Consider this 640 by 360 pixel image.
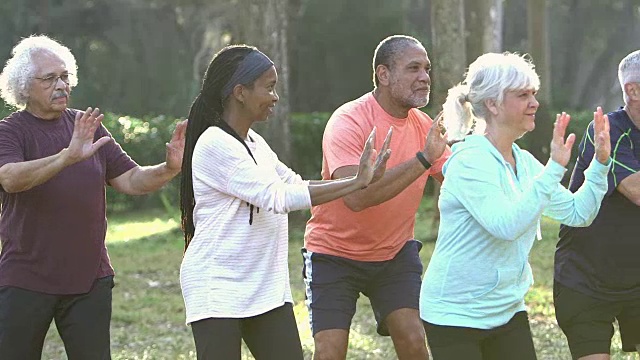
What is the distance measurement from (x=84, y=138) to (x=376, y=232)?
165 cm

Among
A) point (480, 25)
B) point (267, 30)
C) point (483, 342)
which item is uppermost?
point (480, 25)

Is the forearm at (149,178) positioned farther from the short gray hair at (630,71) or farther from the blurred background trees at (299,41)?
the blurred background trees at (299,41)

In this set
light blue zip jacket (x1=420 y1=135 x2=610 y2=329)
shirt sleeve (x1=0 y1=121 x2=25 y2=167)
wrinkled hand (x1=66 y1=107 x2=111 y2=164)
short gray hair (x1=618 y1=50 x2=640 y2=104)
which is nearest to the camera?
light blue zip jacket (x1=420 y1=135 x2=610 y2=329)

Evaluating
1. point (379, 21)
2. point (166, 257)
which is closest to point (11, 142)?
point (166, 257)

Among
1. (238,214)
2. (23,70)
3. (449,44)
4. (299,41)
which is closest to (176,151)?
(23,70)

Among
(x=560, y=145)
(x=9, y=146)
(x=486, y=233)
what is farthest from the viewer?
(x=9, y=146)

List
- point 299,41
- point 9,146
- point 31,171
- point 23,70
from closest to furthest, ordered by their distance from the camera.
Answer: point 31,171, point 9,146, point 23,70, point 299,41

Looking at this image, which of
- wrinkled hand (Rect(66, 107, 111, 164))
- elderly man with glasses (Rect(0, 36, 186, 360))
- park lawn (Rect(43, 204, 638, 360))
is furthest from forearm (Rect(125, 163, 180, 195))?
park lawn (Rect(43, 204, 638, 360))

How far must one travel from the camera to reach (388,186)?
6.07 m

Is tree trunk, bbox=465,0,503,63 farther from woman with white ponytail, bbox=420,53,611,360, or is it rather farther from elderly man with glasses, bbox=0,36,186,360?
woman with white ponytail, bbox=420,53,611,360

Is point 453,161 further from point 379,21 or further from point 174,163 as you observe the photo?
point 379,21

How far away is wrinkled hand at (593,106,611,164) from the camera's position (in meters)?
5.36

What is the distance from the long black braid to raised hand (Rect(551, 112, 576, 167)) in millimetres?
1296

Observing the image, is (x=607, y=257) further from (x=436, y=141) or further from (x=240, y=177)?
(x=240, y=177)
